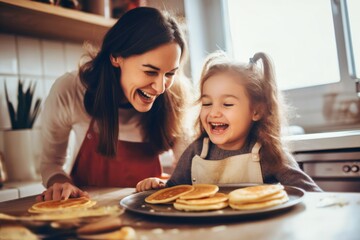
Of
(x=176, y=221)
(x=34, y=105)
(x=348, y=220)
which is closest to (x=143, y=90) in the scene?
(x=176, y=221)

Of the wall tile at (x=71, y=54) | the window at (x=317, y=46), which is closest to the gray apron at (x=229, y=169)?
the window at (x=317, y=46)

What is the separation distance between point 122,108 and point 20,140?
618 millimetres

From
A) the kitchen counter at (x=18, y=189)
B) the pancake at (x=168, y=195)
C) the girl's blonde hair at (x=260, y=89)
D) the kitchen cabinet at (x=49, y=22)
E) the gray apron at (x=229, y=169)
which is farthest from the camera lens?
the kitchen cabinet at (x=49, y=22)

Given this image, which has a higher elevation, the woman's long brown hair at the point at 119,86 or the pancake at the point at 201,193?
the woman's long brown hair at the point at 119,86

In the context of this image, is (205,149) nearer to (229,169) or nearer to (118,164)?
(229,169)

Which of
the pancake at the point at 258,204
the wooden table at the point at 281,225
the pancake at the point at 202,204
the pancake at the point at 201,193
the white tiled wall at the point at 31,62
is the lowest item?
the wooden table at the point at 281,225

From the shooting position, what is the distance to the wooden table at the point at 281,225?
1.63ft

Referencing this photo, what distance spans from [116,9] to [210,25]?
0.51 m

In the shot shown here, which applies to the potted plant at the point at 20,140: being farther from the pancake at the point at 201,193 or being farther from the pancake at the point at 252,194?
the pancake at the point at 252,194

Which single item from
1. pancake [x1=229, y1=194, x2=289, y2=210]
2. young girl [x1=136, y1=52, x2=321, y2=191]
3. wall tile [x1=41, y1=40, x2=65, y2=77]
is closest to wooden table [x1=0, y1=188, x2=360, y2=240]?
pancake [x1=229, y1=194, x2=289, y2=210]

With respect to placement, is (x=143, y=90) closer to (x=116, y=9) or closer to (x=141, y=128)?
(x=141, y=128)

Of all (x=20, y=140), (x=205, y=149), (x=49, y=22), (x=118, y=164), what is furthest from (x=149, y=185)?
(x=49, y=22)

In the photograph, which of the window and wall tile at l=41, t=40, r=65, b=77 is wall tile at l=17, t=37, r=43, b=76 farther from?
the window

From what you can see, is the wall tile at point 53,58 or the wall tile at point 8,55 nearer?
the wall tile at point 8,55
